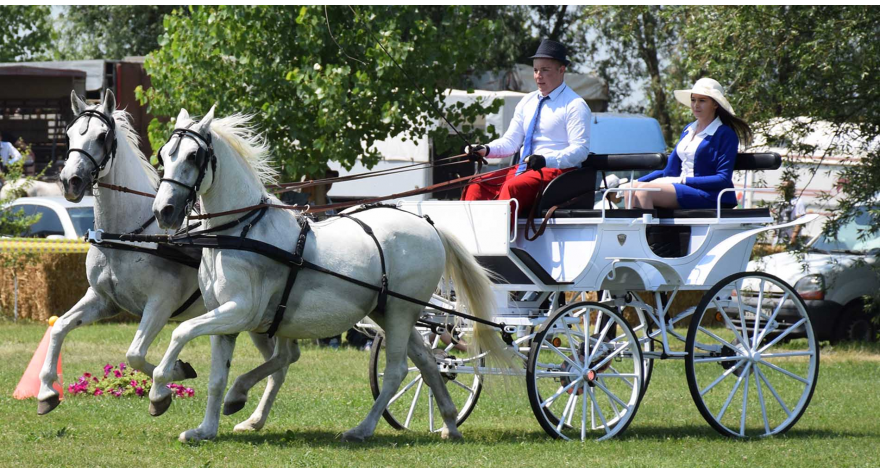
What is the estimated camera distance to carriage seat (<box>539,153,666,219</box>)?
7.71 m

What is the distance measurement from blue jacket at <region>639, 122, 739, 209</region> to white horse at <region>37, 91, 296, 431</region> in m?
Answer: 3.51

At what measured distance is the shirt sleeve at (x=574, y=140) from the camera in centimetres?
776

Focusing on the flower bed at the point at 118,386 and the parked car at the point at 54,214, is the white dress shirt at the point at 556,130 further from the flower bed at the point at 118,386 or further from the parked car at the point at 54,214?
the parked car at the point at 54,214

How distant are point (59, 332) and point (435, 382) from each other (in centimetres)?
253

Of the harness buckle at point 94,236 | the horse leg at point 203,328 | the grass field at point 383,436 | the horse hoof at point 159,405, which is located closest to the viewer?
the horse leg at point 203,328

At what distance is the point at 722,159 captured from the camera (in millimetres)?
8203

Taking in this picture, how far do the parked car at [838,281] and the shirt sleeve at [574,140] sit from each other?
6.68m

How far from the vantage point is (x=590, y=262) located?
7.65m

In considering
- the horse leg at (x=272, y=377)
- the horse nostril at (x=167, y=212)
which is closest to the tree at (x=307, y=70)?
the horse leg at (x=272, y=377)

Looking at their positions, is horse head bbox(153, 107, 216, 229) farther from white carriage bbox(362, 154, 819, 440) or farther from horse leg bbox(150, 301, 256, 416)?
white carriage bbox(362, 154, 819, 440)

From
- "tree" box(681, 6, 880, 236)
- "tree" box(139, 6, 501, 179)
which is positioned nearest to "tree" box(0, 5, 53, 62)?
"tree" box(139, 6, 501, 179)

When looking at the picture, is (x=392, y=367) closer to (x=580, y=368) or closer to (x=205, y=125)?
(x=580, y=368)

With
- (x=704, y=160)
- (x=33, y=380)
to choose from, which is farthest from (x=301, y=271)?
(x=33, y=380)

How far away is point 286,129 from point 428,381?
630 cm
